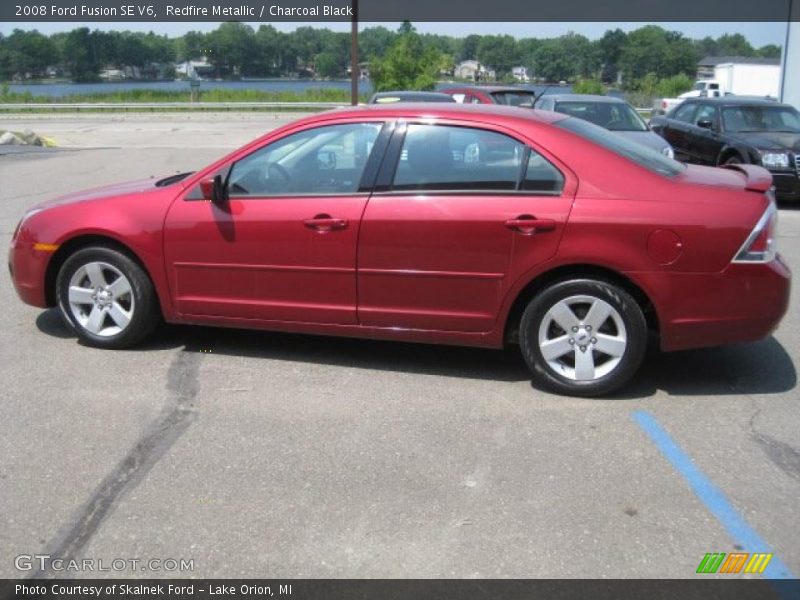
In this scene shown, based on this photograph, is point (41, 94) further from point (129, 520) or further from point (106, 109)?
point (129, 520)

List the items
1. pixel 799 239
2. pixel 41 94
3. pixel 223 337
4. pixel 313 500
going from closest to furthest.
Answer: pixel 313 500 < pixel 223 337 < pixel 799 239 < pixel 41 94

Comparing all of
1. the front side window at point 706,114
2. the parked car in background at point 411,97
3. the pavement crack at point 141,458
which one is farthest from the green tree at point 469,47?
the pavement crack at point 141,458

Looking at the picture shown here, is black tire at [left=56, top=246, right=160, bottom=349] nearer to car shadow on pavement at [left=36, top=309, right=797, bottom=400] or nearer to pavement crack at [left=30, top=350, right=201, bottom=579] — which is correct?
car shadow on pavement at [left=36, top=309, right=797, bottom=400]

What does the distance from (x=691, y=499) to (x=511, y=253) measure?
63.5 inches

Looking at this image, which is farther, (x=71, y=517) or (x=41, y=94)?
(x=41, y=94)

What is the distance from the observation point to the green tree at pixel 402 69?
3325 centimetres

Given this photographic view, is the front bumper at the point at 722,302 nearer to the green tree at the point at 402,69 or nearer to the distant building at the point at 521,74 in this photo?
the distant building at the point at 521,74

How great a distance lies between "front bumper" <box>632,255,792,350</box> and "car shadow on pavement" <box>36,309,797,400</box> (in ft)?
1.42

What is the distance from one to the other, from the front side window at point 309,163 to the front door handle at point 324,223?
7.5 inches
